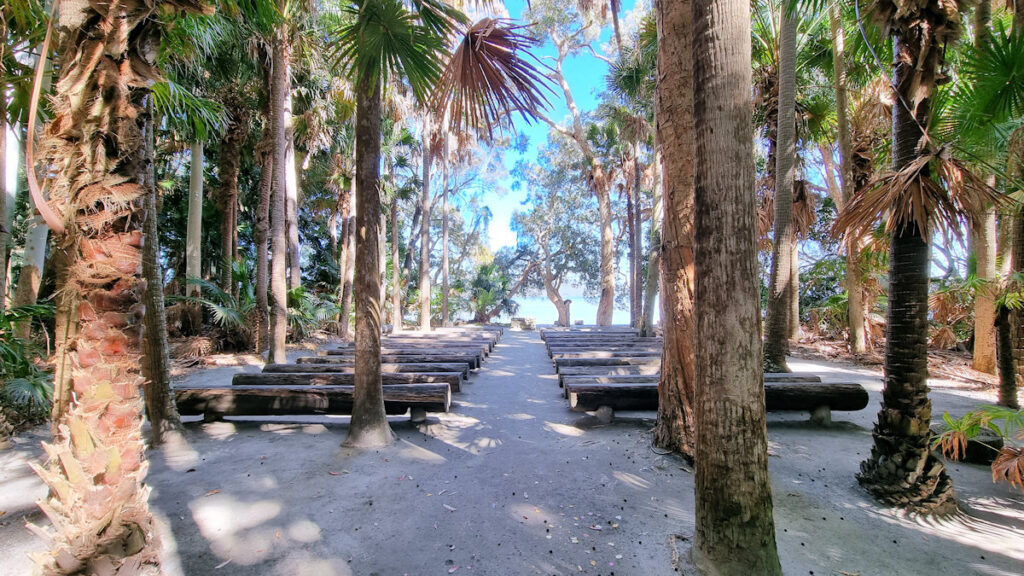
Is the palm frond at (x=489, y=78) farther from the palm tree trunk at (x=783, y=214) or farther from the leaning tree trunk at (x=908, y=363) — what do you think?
the palm tree trunk at (x=783, y=214)

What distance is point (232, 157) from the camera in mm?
12352

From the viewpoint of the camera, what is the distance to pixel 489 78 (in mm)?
Result: 4176

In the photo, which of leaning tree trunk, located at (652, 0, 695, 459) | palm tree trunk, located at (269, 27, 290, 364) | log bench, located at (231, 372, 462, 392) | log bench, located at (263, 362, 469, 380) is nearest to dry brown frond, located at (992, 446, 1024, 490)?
leaning tree trunk, located at (652, 0, 695, 459)

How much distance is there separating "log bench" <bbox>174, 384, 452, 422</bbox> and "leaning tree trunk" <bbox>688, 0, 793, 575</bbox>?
3.43 metres

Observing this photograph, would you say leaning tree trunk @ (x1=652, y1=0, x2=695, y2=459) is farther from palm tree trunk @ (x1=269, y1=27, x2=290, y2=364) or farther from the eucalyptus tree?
the eucalyptus tree

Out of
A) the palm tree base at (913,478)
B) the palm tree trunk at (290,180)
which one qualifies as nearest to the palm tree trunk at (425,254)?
the palm tree trunk at (290,180)

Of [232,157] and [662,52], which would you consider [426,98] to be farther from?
[232,157]

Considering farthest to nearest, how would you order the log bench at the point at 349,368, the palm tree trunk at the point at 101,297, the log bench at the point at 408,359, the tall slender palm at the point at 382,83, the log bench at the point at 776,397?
the log bench at the point at 408,359
the log bench at the point at 349,368
the log bench at the point at 776,397
the tall slender palm at the point at 382,83
the palm tree trunk at the point at 101,297

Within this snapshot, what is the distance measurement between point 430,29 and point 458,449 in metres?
4.29

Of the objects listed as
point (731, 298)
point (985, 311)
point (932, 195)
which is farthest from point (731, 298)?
point (985, 311)

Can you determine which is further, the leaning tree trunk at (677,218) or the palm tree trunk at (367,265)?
the palm tree trunk at (367,265)

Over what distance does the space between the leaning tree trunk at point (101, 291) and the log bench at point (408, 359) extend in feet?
19.6

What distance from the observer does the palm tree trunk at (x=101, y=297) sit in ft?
5.49

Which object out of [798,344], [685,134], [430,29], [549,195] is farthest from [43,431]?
[549,195]
